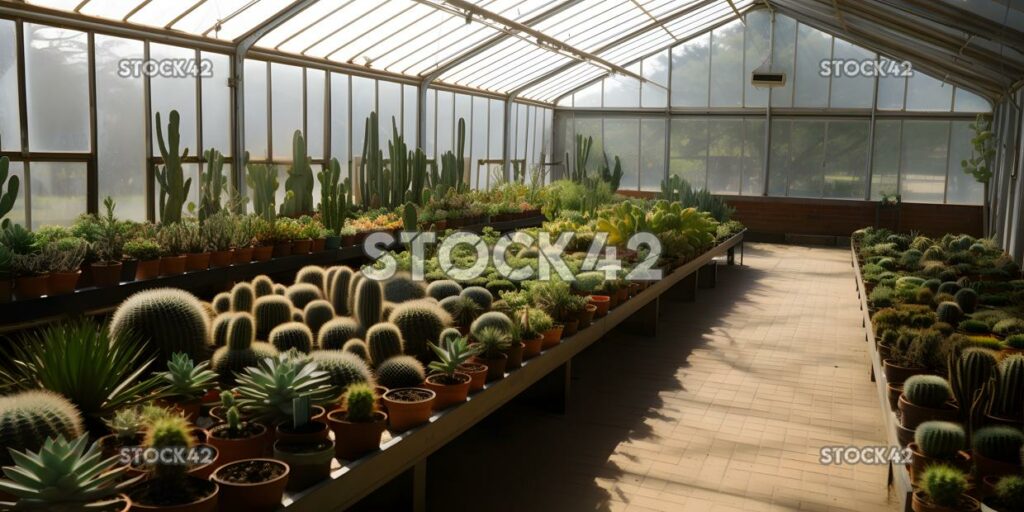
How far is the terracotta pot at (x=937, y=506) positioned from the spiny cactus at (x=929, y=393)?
29.7 inches

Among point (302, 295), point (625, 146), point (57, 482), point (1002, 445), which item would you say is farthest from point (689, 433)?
point (625, 146)

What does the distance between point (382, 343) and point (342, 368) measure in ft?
1.67

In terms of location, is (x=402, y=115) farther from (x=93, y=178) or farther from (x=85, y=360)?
(x=85, y=360)

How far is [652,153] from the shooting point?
68.7 feet

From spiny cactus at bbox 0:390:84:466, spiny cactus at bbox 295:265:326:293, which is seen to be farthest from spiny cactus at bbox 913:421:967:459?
spiny cactus at bbox 295:265:326:293

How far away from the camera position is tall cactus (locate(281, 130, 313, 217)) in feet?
32.0

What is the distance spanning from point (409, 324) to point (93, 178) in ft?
16.4

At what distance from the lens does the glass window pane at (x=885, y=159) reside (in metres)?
18.6

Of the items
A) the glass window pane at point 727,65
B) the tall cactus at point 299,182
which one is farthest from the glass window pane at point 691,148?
the tall cactus at point 299,182

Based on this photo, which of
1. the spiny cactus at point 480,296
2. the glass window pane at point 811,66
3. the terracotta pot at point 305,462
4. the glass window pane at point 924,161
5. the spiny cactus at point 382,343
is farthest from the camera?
the glass window pane at point 811,66

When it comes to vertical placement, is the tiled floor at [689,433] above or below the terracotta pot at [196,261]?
below

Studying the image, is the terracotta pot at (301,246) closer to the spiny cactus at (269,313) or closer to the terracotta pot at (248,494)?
the spiny cactus at (269,313)

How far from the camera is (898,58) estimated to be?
55.9 feet

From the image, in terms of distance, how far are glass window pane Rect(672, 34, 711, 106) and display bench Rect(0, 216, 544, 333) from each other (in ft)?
44.4
